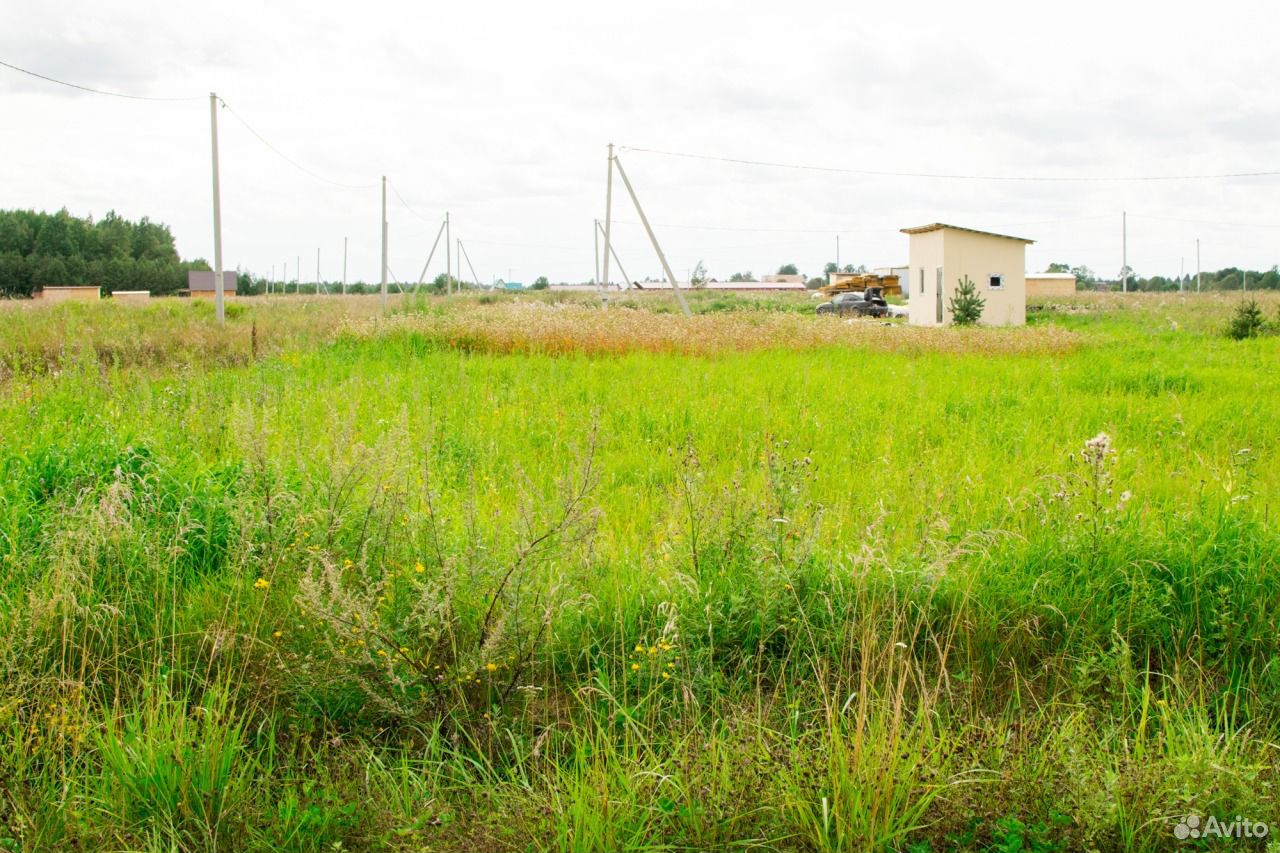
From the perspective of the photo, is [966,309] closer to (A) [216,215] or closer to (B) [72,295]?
(A) [216,215]

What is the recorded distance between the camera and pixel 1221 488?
5.59m

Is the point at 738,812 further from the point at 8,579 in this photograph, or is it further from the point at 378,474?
the point at 8,579

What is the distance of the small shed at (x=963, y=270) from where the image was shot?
2634 centimetres

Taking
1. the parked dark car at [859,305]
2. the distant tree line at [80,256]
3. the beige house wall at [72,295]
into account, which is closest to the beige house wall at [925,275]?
the parked dark car at [859,305]

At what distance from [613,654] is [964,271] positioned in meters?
25.5

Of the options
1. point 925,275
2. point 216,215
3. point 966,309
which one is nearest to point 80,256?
point 216,215

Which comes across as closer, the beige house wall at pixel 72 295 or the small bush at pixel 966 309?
the small bush at pixel 966 309

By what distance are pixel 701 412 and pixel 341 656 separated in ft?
18.9

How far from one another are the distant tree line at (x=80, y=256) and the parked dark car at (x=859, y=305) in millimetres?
54691

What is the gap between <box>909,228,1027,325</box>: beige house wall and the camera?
2634cm

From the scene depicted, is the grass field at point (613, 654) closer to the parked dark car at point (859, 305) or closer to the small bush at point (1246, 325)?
the small bush at point (1246, 325)

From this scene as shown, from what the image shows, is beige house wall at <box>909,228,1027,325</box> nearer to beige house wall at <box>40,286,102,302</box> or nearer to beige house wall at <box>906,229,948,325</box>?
beige house wall at <box>906,229,948,325</box>

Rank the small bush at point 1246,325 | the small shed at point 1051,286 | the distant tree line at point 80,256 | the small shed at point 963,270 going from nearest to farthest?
the small bush at point 1246,325 → the small shed at point 963,270 → the small shed at point 1051,286 → the distant tree line at point 80,256

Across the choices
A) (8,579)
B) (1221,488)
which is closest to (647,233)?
(1221,488)
